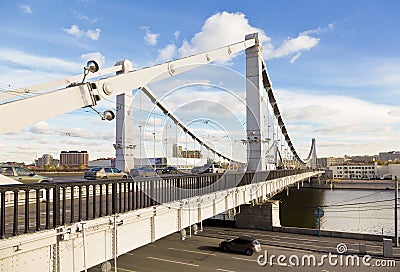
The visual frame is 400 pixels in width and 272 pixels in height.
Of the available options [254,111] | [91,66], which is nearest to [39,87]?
[91,66]

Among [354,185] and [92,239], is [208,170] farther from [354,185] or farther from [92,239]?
[354,185]

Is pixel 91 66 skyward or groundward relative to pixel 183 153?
skyward

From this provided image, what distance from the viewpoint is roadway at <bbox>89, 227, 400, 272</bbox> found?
50.7 ft

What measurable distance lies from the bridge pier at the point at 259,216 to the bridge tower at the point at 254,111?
295 centimetres

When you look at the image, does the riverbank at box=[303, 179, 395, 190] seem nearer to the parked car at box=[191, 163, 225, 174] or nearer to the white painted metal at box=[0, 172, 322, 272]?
the parked car at box=[191, 163, 225, 174]

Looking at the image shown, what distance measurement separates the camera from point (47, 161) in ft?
157

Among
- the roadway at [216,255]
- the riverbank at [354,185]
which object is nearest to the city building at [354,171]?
the riverbank at [354,185]

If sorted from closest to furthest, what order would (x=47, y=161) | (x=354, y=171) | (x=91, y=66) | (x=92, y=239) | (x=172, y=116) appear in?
(x=92, y=239), (x=91, y=66), (x=172, y=116), (x=47, y=161), (x=354, y=171)

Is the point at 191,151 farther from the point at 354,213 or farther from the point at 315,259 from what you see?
the point at 315,259

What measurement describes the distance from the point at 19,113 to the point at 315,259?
1593 centimetres

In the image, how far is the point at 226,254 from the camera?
59.3ft

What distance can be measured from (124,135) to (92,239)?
729 inches

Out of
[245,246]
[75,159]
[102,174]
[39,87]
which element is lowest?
[245,246]

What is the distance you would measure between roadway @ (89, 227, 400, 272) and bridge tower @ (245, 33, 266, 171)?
5679 mm
